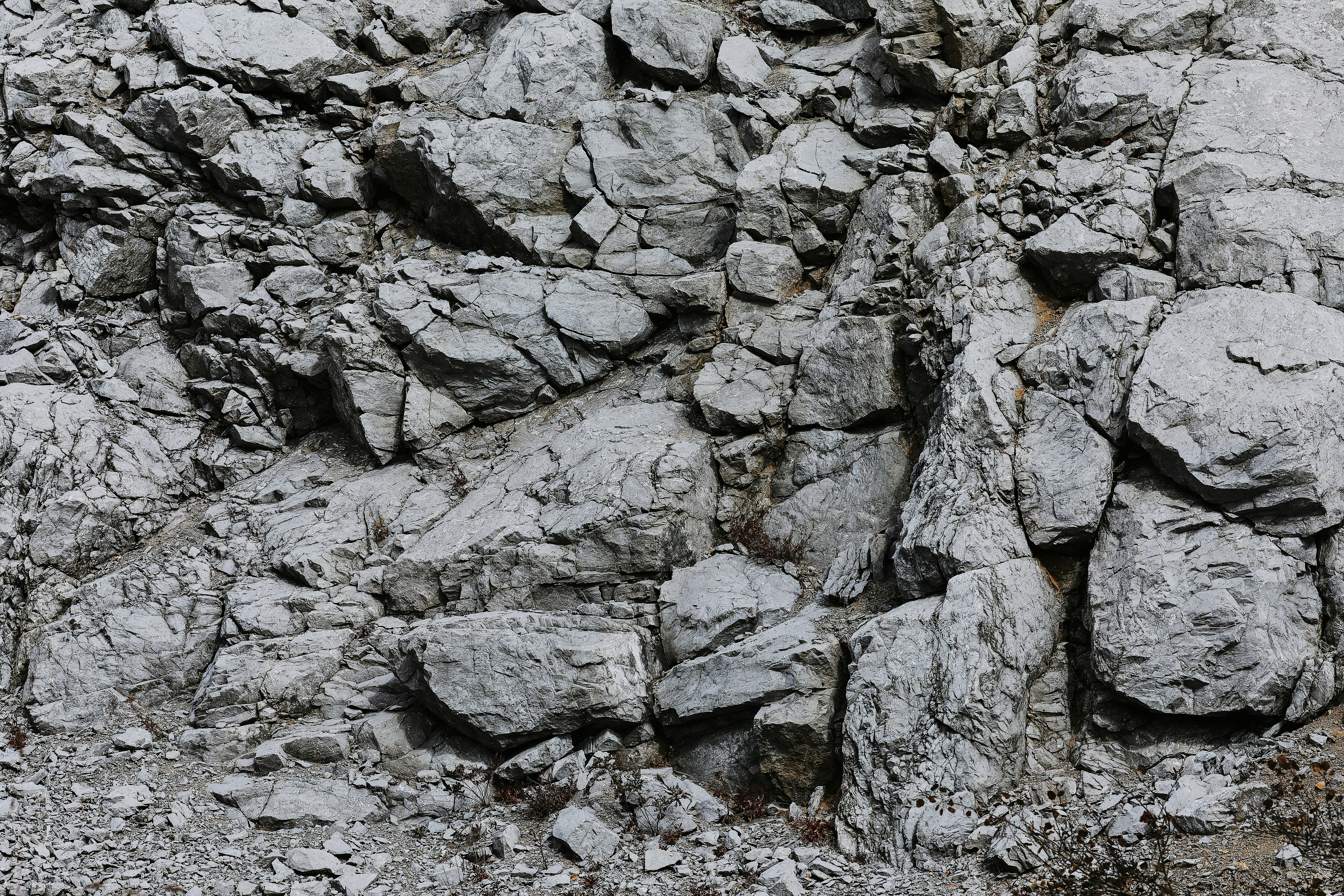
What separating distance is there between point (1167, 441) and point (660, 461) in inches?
258

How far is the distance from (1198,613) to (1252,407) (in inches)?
95.0

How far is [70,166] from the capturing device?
17.8m

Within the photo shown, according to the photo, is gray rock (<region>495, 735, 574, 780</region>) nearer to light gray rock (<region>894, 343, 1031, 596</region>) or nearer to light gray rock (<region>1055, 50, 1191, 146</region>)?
light gray rock (<region>894, 343, 1031, 596</region>)

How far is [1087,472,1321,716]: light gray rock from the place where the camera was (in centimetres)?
979

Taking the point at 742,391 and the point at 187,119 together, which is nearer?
the point at 742,391

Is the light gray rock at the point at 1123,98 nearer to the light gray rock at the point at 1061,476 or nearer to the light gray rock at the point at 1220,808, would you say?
the light gray rock at the point at 1061,476

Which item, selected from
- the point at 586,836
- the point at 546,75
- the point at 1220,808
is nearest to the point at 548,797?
the point at 586,836

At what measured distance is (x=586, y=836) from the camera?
419 inches

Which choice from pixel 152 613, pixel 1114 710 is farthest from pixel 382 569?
pixel 1114 710

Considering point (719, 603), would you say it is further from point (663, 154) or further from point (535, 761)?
point (663, 154)

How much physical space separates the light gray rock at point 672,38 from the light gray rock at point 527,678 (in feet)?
35.5

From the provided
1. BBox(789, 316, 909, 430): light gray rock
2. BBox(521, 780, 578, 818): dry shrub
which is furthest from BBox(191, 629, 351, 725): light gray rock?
BBox(789, 316, 909, 430): light gray rock

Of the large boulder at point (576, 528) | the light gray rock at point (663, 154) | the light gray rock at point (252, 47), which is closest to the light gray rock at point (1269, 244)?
the large boulder at point (576, 528)

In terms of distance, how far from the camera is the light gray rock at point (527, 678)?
11.9 metres
